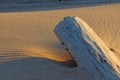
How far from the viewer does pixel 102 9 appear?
14016 mm

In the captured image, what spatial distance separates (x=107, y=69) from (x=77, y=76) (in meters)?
0.76

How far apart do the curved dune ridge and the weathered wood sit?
27 centimetres

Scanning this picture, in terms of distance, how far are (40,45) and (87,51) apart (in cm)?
243

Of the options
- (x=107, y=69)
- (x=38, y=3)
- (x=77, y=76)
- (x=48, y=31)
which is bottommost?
(x=38, y=3)

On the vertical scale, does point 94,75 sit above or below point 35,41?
above

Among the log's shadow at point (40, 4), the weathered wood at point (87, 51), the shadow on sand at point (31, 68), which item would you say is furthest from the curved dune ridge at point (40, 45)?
the log's shadow at point (40, 4)

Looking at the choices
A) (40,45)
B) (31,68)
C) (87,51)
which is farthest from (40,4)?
(87,51)

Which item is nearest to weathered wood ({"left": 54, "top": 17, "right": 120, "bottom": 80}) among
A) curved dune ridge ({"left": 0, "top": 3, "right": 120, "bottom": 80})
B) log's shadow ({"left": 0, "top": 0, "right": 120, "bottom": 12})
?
curved dune ridge ({"left": 0, "top": 3, "right": 120, "bottom": 80})

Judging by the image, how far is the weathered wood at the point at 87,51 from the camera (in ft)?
15.3

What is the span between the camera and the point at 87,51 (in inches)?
207

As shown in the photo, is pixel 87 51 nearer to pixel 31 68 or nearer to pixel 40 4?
pixel 31 68

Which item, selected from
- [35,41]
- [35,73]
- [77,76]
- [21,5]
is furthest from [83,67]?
[21,5]

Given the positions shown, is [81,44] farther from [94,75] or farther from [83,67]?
[94,75]

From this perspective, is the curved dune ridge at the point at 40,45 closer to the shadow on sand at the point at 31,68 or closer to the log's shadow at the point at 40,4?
the shadow on sand at the point at 31,68
